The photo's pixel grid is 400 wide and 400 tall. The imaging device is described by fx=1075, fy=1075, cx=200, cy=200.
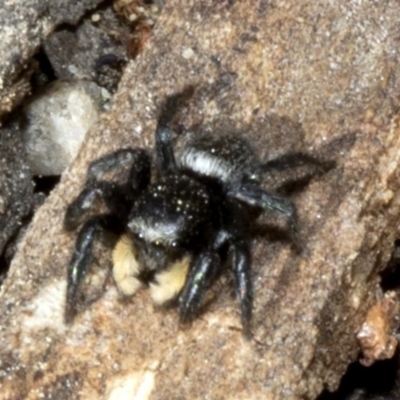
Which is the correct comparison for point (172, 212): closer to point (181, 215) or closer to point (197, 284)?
point (181, 215)

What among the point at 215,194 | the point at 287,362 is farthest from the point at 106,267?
the point at 287,362

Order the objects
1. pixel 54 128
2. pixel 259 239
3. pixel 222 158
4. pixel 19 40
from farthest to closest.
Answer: pixel 54 128
pixel 19 40
pixel 222 158
pixel 259 239

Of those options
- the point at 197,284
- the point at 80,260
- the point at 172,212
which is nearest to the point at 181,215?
the point at 172,212

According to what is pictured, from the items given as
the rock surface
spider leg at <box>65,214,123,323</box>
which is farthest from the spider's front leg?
the rock surface

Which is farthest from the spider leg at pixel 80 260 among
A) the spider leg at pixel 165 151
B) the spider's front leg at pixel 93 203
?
the spider leg at pixel 165 151

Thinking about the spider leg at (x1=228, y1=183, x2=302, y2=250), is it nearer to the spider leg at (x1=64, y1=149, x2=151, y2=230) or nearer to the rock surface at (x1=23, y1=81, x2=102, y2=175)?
the spider leg at (x1=64, y1=149, x2=151, y2=230)

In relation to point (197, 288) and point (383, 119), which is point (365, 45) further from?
point (197, 288)

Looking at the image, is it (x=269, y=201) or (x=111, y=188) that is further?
(x=111, y=188)

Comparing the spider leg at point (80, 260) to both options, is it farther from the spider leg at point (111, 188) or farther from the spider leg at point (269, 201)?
the spider leg at point (269, 201)
